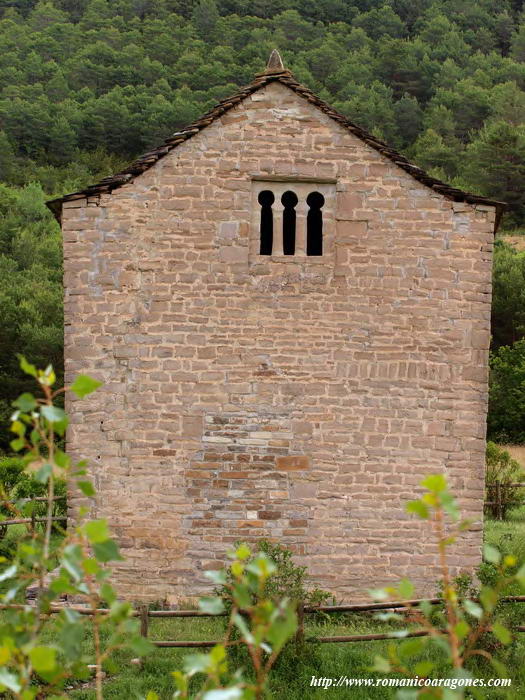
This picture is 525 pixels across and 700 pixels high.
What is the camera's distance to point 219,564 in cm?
971

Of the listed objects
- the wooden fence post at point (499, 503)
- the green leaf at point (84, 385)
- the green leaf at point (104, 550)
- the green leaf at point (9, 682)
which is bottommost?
the wooden fence post at point (499, 503)

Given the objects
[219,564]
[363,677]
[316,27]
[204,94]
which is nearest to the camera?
[363,677]

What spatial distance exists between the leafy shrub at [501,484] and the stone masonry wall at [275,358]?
7.40 meters

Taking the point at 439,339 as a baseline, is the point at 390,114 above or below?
above

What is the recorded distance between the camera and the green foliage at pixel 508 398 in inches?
1078

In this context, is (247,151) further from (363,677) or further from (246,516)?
(363,677)

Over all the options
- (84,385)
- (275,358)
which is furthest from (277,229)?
(84,385)

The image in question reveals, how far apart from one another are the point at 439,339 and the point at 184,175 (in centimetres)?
361

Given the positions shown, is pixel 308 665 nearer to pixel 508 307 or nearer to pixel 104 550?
pixel 104 550

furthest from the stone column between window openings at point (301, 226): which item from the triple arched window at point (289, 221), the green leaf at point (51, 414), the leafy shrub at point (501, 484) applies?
the leafy shrub at point (501, 484)

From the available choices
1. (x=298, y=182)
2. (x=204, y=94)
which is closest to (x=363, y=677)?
(x=298, y=182)

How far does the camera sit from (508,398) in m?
27.8

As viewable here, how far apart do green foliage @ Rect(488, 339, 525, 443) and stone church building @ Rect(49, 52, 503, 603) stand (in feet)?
59.8

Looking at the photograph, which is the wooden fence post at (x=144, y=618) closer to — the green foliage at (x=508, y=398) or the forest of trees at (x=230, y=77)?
the green foliage at (x=508, y=398)
